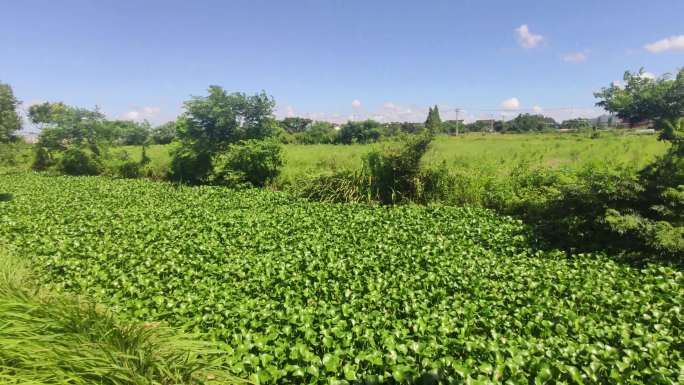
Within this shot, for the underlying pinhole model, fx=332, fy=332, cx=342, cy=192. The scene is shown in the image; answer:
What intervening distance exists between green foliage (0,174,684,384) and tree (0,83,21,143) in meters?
23.0

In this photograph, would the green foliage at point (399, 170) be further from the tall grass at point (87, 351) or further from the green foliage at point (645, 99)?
the green foliage at point (645, 99)

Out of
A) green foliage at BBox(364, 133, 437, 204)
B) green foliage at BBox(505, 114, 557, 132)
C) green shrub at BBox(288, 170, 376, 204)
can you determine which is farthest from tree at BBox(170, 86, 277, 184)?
green foliage at BBox(505, 114, 557, 132)

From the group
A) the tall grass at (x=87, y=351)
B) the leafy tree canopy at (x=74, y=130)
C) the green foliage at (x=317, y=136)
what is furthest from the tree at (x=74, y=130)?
the green foliage at (x=317, y=136)

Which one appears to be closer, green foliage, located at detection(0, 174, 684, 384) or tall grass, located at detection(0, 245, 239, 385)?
tall grass, located at detection(0, 245, 239, 385)

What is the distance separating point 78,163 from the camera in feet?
48.2

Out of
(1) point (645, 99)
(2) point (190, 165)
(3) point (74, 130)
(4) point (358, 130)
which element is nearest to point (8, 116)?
(3) point (74, 130)

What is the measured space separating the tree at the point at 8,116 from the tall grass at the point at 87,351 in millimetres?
28046

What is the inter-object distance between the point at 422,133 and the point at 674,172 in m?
4.32

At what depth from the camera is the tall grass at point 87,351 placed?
2.01 m

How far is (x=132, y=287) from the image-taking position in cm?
375

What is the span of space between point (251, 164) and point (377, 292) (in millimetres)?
8008

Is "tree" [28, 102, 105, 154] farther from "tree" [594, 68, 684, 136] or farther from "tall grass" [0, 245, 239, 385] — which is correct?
"tree" [594, 68, 684, 136]

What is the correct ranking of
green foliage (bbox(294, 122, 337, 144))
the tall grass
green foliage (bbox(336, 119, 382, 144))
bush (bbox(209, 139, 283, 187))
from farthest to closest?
green foliage (bbox(294, 122, 337, 144)) → green foliage (bbox(336, 119, 382, 144)) → bush (bbox(209, 139, 283, 187)) → the tall grass

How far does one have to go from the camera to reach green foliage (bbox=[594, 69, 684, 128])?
1521 cm
